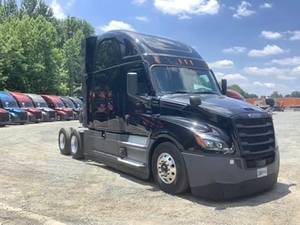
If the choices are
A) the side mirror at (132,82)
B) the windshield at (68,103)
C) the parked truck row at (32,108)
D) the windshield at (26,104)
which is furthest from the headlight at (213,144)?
the windshield at (68,103)

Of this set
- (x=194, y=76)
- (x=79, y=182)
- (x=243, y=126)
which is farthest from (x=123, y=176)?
(x=243, y=126)

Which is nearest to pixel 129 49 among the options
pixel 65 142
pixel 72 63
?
pixel 65 142

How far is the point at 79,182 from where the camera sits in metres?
9.28

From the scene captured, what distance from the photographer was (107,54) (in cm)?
1104

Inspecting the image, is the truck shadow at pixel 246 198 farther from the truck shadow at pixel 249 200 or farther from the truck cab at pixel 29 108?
the truck cab at pixel 29 108

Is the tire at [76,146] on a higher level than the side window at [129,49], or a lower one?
lower

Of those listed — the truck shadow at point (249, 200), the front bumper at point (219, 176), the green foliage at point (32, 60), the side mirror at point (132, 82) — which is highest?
the green foliage at point (32, 60)

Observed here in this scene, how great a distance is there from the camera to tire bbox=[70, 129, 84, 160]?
40.8 feet

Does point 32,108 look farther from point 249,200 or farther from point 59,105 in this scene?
point 249,200

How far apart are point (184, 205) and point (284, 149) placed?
788 centimetres

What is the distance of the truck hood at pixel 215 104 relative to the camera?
806 cm

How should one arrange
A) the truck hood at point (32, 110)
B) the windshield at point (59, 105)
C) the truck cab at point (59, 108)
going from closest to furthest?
1. the truck hood at point (32, 110)
2. the truck cab at point (59, 108)
3. the windshield at point (59, 105)

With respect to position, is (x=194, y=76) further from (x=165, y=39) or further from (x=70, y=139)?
(x=70, y=139)

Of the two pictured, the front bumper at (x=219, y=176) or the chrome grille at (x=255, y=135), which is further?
the chrome grille at (x=255, y=135)
